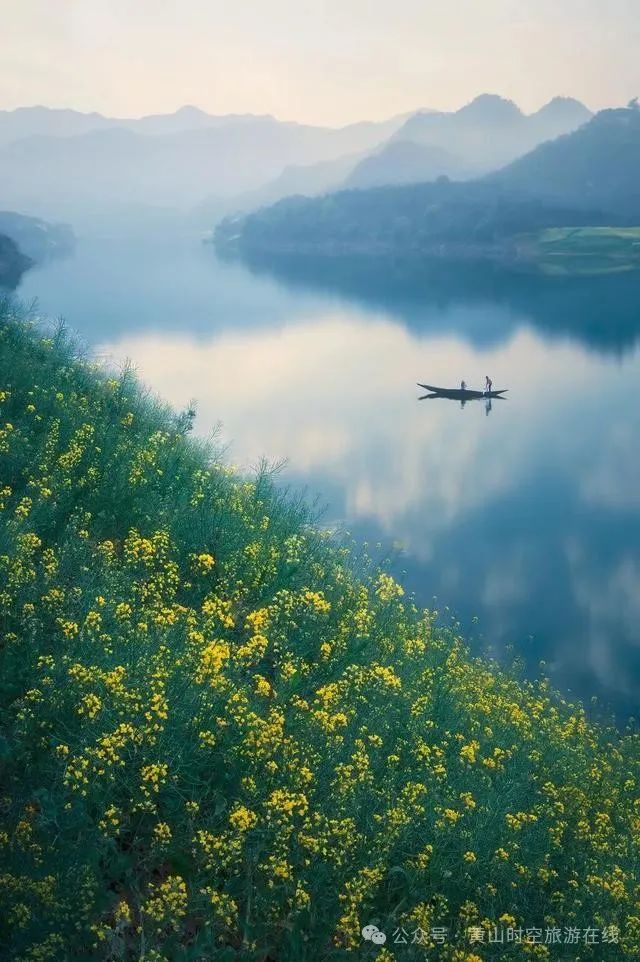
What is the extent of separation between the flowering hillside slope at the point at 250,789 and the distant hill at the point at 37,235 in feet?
370

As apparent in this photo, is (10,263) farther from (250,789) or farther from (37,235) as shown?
(250,789)

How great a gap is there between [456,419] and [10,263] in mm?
57668

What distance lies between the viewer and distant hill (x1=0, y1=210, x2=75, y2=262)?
4815 inches

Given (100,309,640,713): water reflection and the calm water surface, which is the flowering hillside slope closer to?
the calm water surface

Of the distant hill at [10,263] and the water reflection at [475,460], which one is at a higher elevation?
the distant hill at [10,263]

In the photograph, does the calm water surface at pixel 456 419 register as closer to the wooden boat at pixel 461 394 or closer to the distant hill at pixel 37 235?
the wooden boat at pixel 461 394

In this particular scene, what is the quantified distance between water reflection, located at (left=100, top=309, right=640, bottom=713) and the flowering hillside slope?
9903 millimetres

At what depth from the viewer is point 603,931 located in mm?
6258

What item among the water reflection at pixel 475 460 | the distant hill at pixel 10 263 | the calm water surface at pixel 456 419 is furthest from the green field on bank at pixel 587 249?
the distant hill at pixel 10 263

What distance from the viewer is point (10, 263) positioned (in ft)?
264

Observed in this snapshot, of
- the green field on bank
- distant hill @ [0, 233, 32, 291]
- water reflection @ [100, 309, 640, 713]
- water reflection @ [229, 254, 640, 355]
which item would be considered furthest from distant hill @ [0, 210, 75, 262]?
water reflection @ [100, 309, 640, 713]

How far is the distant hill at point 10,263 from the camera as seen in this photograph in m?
76.2

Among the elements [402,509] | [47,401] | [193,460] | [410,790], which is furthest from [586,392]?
[410,790]

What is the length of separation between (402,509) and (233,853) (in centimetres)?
2197
